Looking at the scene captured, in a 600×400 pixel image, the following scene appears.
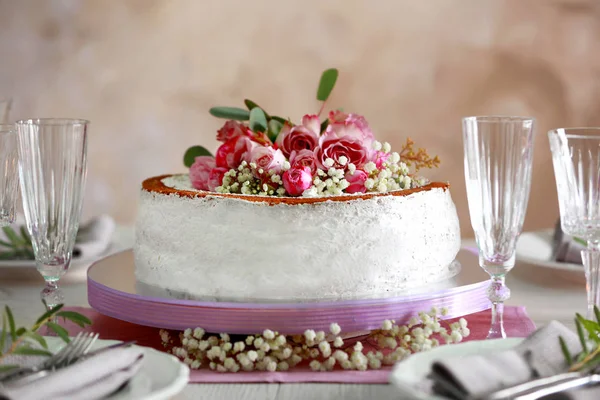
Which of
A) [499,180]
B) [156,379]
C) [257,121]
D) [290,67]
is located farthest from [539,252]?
[290,67]

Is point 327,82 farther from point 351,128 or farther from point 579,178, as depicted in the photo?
A: point 579,178

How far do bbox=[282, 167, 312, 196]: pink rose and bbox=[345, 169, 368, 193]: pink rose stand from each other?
0.30 feet

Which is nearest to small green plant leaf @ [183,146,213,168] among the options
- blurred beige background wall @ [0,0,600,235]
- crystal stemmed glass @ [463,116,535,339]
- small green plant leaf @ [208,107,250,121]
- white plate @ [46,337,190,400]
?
small green plant leaf @ [208,107,250,121]

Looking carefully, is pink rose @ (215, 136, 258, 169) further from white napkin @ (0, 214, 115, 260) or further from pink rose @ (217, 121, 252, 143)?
white napkin @ (0, 214, 115, 260)

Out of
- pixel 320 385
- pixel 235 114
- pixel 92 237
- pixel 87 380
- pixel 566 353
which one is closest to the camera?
pixel 87 380

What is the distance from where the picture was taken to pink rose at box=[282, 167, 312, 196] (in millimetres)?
1630

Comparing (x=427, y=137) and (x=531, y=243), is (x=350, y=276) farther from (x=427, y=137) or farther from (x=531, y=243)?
(x=427, y=137)

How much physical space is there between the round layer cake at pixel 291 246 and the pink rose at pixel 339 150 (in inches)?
4.5

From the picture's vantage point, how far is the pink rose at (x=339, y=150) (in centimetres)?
167

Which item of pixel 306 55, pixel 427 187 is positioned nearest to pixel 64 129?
pixel 427 187

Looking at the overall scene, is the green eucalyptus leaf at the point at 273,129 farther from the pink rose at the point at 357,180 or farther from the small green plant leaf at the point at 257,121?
the pink rose at the point at 357,180

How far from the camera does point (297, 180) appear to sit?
1.63 m

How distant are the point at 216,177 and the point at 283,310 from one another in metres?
0.43

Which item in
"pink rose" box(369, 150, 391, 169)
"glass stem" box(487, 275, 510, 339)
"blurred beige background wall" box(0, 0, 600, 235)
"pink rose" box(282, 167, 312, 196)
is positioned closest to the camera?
"glass stem" box(487, 275, 510, 339)
